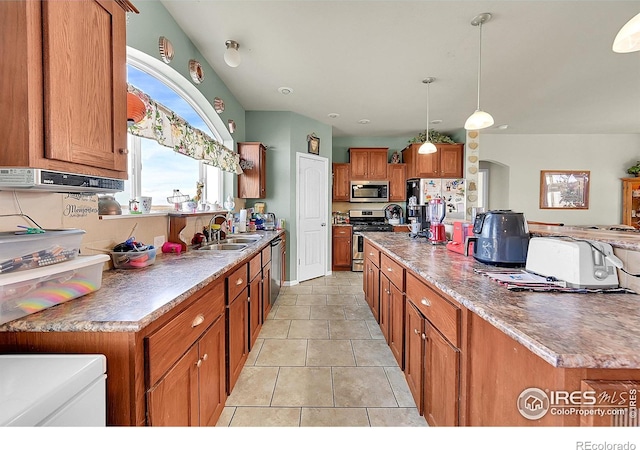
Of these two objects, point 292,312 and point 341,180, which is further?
point 341,180

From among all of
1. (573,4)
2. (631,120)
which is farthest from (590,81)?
(631,120)

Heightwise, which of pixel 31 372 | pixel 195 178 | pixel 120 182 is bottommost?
pixel 31 372

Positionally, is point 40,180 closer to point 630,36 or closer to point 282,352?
point 282,352

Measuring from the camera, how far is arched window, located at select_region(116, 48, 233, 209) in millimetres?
2090

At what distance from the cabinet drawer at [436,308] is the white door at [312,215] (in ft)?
10.1

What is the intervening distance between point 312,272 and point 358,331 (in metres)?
2.20

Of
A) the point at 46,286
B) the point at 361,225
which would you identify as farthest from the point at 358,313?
the point at 46,286

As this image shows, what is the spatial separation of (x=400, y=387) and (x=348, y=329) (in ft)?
3.08

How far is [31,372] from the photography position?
73 cm

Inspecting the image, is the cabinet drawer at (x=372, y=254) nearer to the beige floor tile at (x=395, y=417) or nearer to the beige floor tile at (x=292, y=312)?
the beige floor tile at (x=292, y=312)

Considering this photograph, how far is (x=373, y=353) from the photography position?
2.38 m

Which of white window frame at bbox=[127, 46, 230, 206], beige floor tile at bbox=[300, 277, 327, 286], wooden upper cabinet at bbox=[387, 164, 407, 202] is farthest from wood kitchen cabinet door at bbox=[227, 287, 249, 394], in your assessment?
wooden upper cabinet at bbox=[387, 164, 407, 202]
